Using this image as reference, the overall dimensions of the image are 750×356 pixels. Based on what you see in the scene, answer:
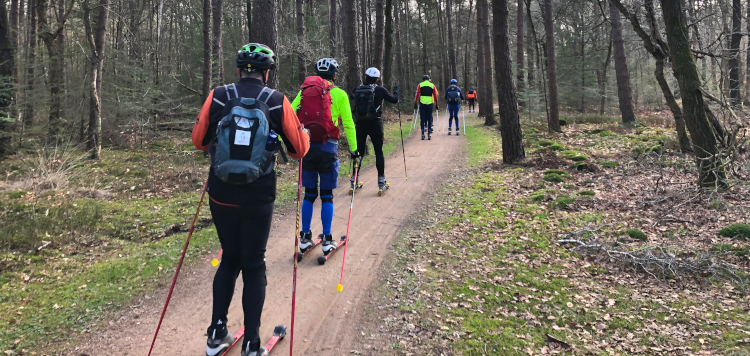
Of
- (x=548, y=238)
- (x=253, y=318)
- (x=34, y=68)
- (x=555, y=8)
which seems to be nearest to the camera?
(x=253, y=318)

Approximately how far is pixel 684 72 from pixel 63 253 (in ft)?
36.3

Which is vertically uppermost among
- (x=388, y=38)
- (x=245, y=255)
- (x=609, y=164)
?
(x=388, y=38)

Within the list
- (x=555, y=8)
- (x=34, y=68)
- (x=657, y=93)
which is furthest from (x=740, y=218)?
(x=657, y=93)

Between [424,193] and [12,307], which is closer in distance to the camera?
[12,307]

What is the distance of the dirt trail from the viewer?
3.67m

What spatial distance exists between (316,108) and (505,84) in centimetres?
730

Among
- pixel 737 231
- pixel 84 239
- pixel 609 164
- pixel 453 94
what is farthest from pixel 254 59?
pixel 453 94

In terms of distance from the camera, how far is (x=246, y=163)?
2.72m

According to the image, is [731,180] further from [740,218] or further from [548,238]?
[548,238]

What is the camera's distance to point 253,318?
3084mm

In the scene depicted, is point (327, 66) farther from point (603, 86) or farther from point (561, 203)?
point (603, 86)

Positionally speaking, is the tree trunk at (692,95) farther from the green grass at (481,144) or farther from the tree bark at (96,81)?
the tree bark at (96,81)

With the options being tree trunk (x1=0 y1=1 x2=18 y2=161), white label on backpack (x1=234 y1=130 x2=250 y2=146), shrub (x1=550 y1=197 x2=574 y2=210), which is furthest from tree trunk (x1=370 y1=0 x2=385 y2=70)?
white label on backpack (x1=234 y1=130 x2=250 y2=146)

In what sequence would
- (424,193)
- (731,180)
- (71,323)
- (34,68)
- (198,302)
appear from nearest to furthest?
(71,323)
(198,302)
(731,180)
(424,193)
(34,68)
